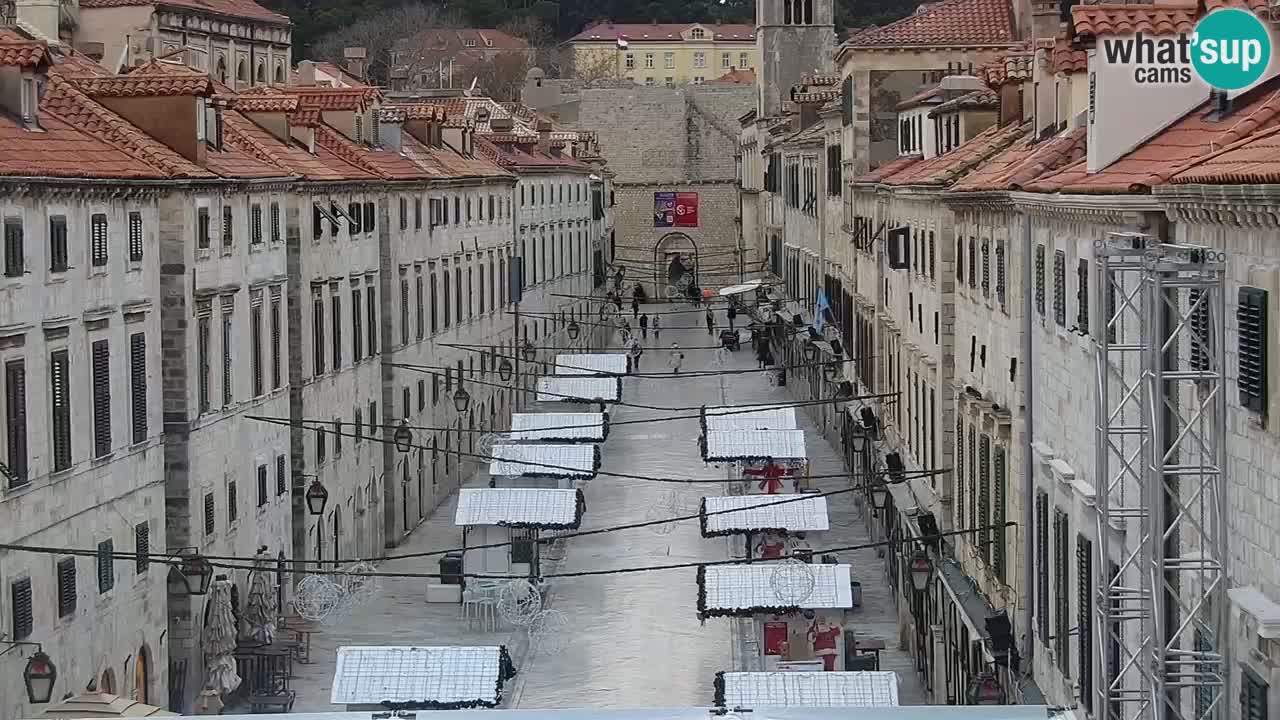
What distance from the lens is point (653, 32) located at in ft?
607

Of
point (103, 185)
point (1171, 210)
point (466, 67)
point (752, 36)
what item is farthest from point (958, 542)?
point (752, 36)

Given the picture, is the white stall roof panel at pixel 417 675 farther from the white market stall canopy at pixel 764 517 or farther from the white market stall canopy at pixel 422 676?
the white market stall canopy at pixel 764 517

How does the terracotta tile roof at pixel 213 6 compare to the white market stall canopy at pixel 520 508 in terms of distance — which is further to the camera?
the terracotta tile roof at pixel 213 6

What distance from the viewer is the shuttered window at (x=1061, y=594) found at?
23203 millimetres

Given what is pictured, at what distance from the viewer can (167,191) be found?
33.5 m

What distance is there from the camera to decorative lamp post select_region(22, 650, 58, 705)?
81.0 ft

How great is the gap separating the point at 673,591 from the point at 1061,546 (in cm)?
2283

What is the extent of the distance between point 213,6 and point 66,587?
63204 mm

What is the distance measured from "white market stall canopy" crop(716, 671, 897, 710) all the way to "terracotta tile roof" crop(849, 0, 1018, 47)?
95.1 ft

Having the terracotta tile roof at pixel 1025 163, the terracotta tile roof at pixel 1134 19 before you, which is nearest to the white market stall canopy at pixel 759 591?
the terracotta tile roof at pixel 1025 163

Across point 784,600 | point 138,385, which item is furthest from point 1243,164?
point 138,385

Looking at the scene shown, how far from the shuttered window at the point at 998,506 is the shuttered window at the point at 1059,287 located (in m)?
4.38

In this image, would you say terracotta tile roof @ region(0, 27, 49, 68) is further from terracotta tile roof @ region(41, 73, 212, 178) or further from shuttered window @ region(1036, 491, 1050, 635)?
Result: shuttered window @ region(1036, 491, 1050, 635)

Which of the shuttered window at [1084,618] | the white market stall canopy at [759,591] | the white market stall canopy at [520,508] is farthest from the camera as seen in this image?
the white market stall canopy at [520,508]
